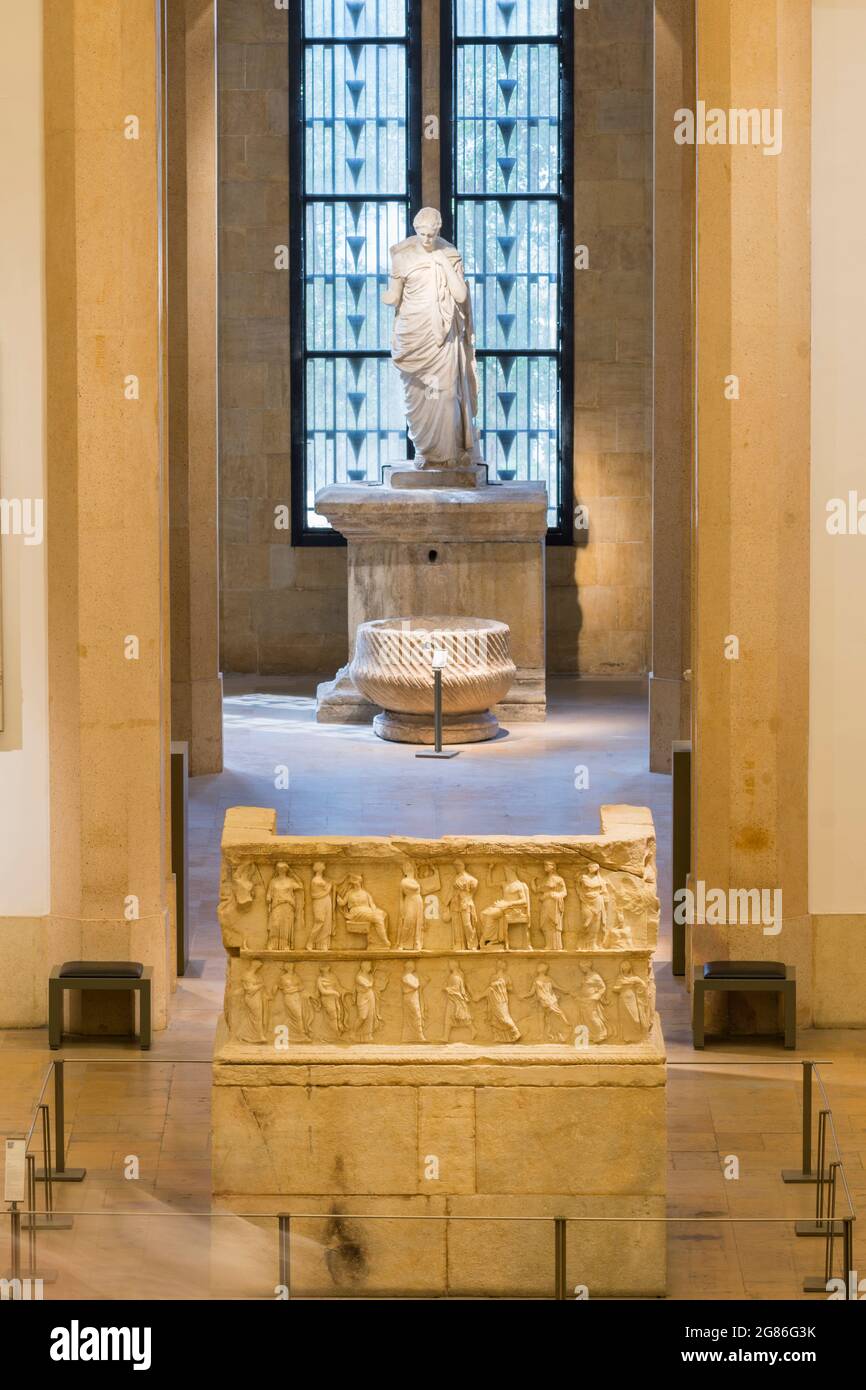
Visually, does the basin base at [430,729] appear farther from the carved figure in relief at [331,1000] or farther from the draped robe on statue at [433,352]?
the carved figure in relief at [331,1000]

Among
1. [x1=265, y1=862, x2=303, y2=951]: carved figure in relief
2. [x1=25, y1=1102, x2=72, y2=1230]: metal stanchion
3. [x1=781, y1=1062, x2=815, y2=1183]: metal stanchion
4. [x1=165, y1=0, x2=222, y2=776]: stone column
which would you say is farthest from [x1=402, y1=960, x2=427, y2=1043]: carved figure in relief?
[x1=165, y1=0, x2=222, y2=776]: stone column

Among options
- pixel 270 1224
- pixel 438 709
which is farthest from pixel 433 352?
pixel 270 1224

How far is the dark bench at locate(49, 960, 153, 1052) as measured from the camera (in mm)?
10141

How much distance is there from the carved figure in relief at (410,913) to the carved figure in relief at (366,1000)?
147 millimetres

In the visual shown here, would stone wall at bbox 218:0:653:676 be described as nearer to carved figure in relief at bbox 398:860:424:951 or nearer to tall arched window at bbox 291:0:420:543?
tall arched window at bbox 291:0:420:543

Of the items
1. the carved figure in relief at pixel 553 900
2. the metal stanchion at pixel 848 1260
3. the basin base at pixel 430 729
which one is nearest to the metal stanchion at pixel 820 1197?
the metal stanchion at pixel 848 1260

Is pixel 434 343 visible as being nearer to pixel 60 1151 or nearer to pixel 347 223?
pixel 347 223

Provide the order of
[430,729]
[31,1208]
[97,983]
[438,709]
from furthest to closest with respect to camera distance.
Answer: [430,729] → [438,709] → [97,983] → [31,1208]

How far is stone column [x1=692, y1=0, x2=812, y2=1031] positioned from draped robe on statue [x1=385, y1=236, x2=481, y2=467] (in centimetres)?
969

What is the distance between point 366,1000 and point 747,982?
294 cm

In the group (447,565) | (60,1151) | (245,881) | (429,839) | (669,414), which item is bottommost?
(60,1151)

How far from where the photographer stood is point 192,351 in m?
16.4

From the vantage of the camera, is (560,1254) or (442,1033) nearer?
(560,1254)
